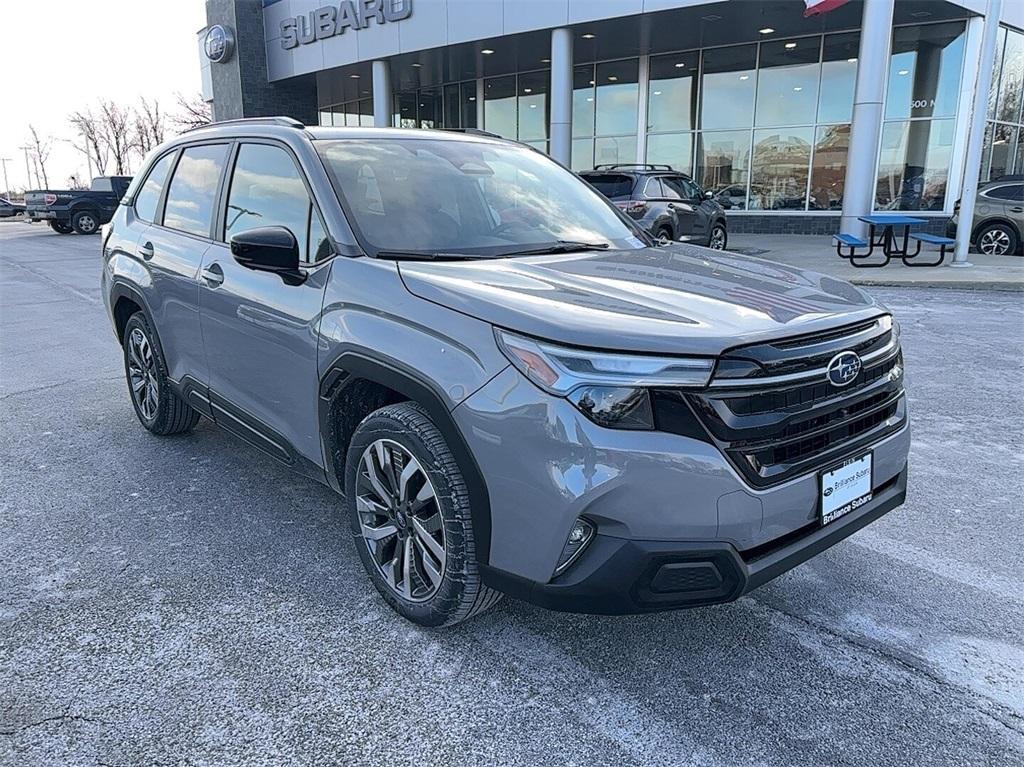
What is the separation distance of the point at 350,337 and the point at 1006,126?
2273 cm

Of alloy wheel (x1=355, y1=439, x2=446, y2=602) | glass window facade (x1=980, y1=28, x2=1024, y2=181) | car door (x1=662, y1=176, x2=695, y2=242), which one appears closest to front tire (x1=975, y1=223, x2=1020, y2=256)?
glass window facade (x1=980, y1=28, x2=1024, y2=181)

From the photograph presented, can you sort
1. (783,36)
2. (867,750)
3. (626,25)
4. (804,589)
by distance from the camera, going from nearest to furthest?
1. (867,750)
2. (804,589)
3. (626,25)
4. (783,36)

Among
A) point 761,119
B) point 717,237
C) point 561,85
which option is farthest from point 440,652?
point 761,119

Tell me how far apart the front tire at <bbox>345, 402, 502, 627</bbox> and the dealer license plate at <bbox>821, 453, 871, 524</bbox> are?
111cm

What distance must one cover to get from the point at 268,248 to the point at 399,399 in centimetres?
78

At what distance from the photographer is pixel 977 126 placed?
39.8 feet

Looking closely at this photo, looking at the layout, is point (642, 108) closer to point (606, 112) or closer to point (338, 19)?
point (606, 112)

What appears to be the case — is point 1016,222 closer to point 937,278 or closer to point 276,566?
point 937,278

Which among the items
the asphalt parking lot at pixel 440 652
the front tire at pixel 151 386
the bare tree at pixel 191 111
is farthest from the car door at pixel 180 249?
the bare tree at pixel 191 111

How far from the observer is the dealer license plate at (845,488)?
2.45m

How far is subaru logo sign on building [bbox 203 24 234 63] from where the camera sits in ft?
90.0

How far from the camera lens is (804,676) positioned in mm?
2557

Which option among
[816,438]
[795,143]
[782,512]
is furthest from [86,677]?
[795,143]

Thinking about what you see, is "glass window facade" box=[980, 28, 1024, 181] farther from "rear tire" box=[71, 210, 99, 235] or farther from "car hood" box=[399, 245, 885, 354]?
"rear tire" box=[71, 210, 99, 235]
